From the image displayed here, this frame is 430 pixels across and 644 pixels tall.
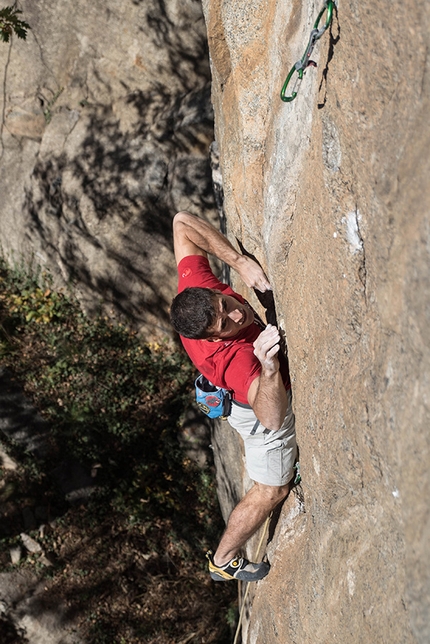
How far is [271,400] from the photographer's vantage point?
308cm

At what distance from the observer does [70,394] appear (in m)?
7.48

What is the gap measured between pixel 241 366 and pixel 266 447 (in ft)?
2.00

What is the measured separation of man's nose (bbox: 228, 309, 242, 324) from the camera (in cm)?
339

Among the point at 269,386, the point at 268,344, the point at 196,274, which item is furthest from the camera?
the point at 196,274

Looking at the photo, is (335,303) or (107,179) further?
(107,179)

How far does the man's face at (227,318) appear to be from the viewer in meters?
3.29

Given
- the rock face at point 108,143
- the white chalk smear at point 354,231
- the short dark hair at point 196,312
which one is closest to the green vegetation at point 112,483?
the rock face at point 108,143

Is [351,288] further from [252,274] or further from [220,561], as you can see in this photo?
[220,561]

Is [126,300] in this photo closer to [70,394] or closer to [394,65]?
[70,394]

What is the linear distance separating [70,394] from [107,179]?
110 inches

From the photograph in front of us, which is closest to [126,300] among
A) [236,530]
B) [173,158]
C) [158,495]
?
[173,158]

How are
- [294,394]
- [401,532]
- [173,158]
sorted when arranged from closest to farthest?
[401,532] < [294,394] < [173,158]

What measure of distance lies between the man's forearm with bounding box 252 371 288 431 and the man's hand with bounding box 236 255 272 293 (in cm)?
74

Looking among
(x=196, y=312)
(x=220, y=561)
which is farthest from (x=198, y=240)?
(x=220, y=561)
